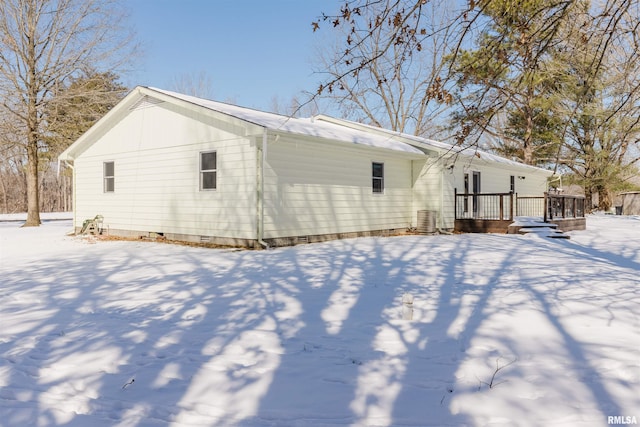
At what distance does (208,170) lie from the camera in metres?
11.5

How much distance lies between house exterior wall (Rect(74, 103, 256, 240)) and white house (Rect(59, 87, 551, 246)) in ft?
0.10

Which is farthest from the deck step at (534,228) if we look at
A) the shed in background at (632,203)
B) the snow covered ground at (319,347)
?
the shed in background at (632,203)

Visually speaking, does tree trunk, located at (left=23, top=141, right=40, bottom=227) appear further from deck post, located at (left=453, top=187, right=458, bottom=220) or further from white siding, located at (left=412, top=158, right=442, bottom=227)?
deck post, located at (left=453, top=187, right=458, bottom=220)

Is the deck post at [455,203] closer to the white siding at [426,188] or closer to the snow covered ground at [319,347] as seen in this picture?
the white siding at [426,188]

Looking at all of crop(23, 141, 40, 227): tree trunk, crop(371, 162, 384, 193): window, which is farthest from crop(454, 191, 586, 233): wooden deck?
crop(23, 141, 40, 227): tree trunk

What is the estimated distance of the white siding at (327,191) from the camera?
10930 millimetres

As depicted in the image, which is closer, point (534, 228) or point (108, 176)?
point (108, 176)

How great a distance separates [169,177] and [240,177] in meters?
2.86

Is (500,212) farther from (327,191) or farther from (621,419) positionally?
(621,419)

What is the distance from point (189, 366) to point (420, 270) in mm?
5105

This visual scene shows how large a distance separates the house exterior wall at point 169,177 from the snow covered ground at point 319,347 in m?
3.55

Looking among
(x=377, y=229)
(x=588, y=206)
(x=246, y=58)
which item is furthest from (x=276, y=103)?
(x=377, y=229)

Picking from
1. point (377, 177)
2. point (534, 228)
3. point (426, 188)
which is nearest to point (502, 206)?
point (534, 228)

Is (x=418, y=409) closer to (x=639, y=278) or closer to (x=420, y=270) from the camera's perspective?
(x=420, y=270)
